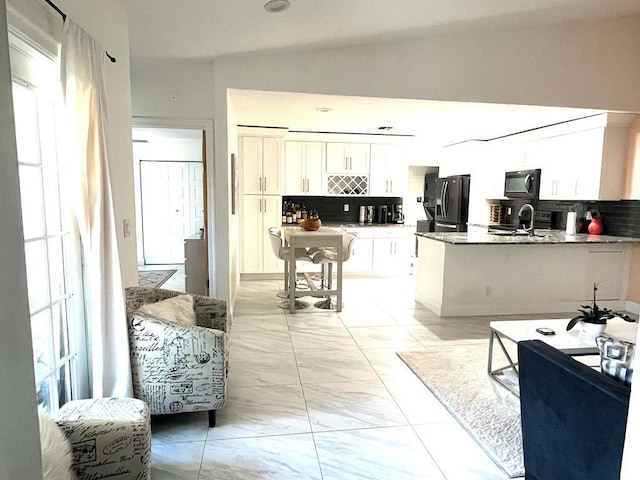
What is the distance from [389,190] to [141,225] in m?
4.74

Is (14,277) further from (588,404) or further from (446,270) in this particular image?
(446,270)

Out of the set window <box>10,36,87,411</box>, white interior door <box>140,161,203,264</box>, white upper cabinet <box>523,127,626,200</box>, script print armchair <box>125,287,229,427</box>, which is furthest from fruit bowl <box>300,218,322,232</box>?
white interior door <box>140,161,203,264</box>

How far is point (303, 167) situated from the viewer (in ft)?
20.4

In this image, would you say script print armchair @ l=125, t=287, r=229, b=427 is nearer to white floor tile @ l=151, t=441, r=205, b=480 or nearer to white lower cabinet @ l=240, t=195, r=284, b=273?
white floor tile @ l=151, t=441, r=205, b=480

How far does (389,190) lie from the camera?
21.4 ft

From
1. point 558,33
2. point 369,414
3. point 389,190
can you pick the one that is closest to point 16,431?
point 369,414

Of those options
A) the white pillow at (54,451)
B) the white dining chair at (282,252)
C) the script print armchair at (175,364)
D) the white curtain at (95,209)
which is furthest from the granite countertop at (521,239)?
the white pillow at (54,451)

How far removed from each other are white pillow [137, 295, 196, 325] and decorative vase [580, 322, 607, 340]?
258 centimetres

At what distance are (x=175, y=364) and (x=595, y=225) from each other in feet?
17.2

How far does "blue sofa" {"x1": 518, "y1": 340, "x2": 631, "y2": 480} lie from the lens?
3.88ft

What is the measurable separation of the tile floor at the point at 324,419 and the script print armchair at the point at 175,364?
0.22 metres

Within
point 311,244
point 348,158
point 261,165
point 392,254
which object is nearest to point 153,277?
point 261,165

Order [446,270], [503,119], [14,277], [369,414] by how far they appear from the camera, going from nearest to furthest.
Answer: [14,277], [369,414], [446,270], [503,119]

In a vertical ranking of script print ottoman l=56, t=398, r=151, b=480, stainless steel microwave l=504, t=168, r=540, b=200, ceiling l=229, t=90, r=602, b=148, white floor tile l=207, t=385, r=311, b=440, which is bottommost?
white floor tile l=207, t=385, r=311, b=440
